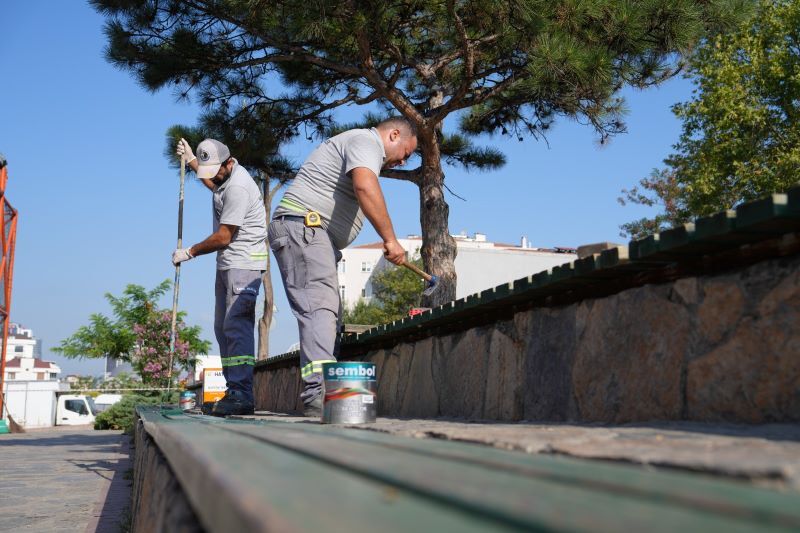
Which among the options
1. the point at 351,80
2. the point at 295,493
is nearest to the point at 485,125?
the point at 351,80

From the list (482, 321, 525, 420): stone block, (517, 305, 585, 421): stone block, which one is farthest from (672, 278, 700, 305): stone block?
(482, 321, 525, 420): stone block

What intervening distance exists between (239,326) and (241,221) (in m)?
0.72

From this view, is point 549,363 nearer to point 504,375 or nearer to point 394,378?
point 504,375

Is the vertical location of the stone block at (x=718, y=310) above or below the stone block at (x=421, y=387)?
above

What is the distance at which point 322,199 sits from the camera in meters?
5.07

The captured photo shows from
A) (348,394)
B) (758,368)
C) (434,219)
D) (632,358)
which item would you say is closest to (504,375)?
(348,394)

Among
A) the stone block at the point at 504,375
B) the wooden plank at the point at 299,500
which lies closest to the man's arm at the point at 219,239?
the stone block at the point at 504,375

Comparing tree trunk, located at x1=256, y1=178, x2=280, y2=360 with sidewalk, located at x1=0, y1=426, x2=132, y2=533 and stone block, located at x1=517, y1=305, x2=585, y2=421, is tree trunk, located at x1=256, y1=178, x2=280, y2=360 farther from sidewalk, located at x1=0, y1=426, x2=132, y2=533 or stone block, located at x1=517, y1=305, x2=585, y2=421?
stone block, located at x1=517, y1=305, x2=585, y2=421

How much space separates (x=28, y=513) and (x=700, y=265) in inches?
174

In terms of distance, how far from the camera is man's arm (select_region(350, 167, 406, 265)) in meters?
4.69

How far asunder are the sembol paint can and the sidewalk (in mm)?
2038

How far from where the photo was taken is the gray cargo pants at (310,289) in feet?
16.0

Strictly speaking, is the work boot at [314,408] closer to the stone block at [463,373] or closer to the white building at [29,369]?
the stone block at [463,373]

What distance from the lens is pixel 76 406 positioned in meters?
45.7
